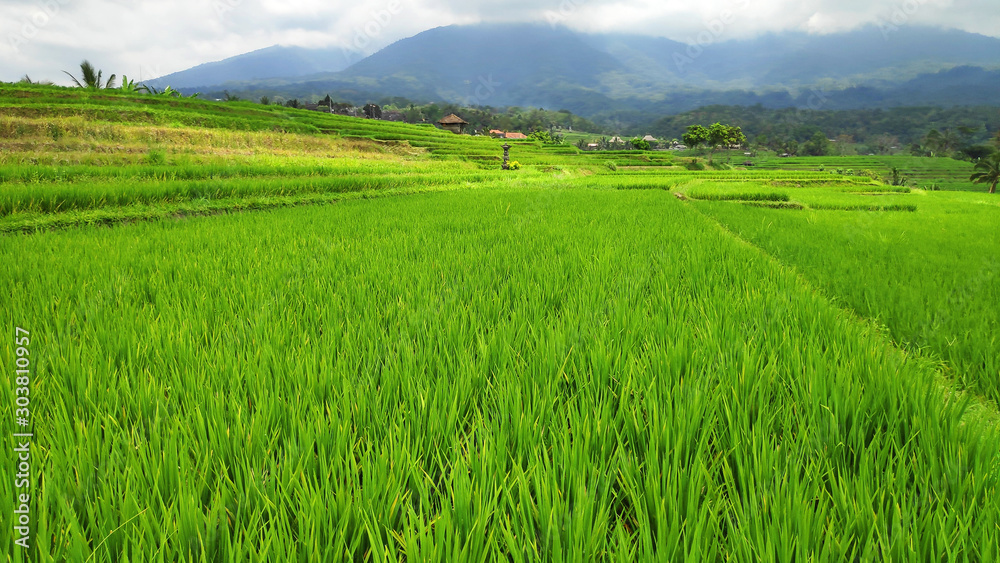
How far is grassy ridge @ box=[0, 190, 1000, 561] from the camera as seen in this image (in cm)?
69

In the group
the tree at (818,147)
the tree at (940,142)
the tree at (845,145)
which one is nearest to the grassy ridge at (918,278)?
the tree at (818,147)

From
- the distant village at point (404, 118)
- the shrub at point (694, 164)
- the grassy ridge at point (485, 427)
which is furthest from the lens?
the distant village at point (404, 118)

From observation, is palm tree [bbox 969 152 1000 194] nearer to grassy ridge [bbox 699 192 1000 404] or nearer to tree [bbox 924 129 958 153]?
tree [bbox 924 129 958 153]

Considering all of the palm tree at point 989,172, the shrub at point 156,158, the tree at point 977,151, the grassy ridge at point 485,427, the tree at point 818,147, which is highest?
the tree at point 818,147

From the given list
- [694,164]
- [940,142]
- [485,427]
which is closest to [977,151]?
[940,142]

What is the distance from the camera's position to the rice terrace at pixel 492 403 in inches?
27.3

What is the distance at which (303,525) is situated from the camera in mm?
684

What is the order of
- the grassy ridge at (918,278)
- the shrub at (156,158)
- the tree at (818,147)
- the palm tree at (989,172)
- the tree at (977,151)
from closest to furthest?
the grassy ridge at (918,278) → the shrub at (156,158) → the palm tree at (989,172) → the tree at (977,151) → the tree at (818,147)

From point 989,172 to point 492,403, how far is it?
62.7m

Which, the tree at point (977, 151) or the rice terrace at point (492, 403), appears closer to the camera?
the rice terrace at point (492, 403)

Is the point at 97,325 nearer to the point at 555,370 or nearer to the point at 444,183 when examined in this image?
the point at 555,370

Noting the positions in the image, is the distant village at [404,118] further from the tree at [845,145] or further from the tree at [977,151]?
the tree at [977,151]

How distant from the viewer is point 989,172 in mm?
41062

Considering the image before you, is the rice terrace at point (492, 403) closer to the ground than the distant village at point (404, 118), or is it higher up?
closer to the ground
